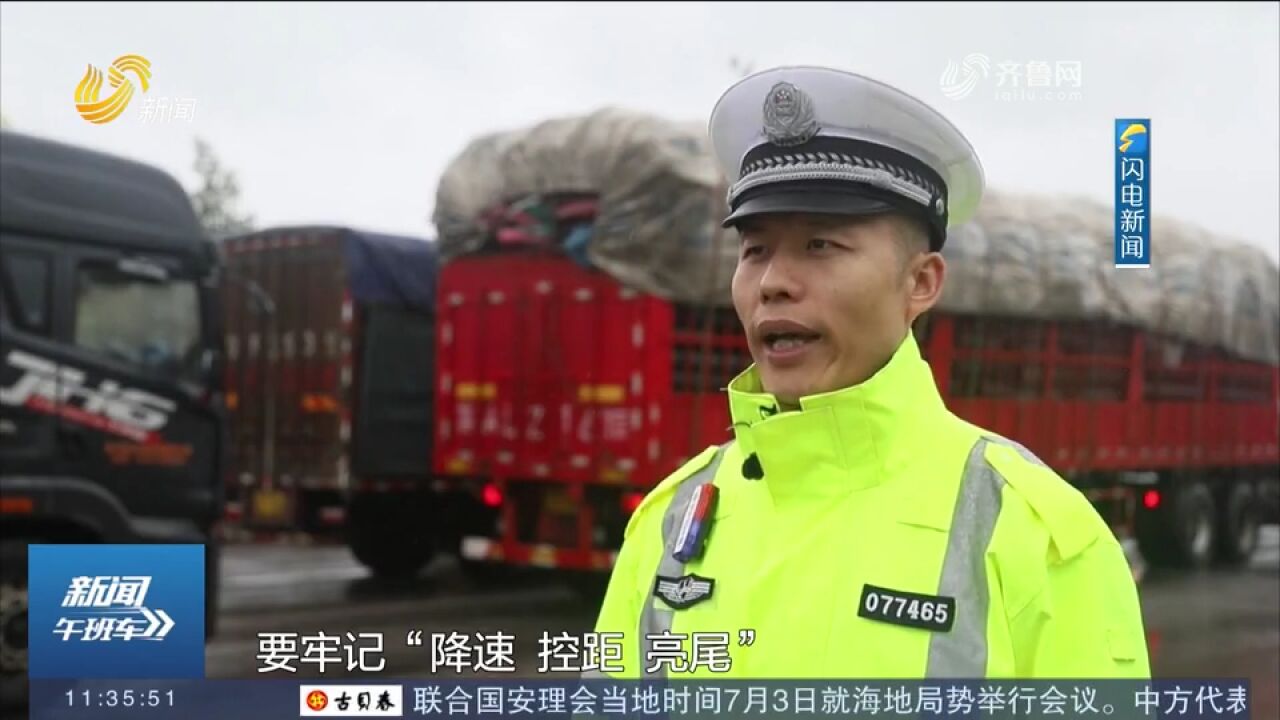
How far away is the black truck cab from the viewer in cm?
434

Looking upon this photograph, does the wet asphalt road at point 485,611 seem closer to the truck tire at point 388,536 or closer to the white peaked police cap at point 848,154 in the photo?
the truck tire at point 388,536

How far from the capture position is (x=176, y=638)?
325cm

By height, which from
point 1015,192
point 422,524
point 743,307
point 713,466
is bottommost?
point 422,524

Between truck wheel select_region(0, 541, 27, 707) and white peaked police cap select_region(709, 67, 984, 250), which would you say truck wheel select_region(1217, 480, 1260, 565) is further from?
white peaked police cap select_region(709, 67, 984, 250)

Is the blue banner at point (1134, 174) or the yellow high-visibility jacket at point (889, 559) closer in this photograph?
the yellow high-visibility jacket at point (889, 559)

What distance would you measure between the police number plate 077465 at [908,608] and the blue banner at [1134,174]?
1.79 m

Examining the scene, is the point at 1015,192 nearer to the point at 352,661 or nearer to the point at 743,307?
the point at 352,661

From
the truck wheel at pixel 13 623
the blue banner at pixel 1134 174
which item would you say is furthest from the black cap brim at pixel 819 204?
the truck wheel at pixel 13 623

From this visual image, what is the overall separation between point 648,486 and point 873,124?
4.54 m

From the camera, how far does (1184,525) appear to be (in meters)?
7.48

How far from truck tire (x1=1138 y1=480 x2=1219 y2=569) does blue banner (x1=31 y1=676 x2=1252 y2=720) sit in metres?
4.45

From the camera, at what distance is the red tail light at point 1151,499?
7.24 m

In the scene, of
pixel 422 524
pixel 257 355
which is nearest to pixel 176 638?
pixel 422 524
